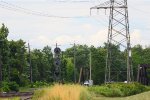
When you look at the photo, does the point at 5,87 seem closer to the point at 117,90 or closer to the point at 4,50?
the point at 4,50

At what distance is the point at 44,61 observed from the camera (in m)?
115

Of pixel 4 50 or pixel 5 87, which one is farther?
pixel 4 50

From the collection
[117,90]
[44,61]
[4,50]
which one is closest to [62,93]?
[117,90]

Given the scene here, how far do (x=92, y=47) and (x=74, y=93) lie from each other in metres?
105

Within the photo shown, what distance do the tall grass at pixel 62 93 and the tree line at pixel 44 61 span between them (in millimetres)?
36493

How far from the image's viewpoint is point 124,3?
167ft

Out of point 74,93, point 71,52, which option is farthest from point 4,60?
point 71,52

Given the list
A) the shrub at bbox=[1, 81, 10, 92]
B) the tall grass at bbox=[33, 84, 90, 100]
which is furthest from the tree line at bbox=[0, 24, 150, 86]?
the tall grass at bbox=[33, 84, 90, 100]

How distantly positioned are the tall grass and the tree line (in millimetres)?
36493

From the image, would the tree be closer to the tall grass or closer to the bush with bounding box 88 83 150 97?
the bush with bounding box 88 83 150 97

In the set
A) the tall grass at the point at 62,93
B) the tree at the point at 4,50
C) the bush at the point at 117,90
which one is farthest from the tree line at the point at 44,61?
the tall grass at the point at 62,93

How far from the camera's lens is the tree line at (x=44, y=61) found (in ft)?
245

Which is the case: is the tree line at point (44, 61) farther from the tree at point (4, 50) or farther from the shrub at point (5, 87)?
the shrub at point (5, 87)

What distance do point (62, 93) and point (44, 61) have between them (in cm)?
9076
